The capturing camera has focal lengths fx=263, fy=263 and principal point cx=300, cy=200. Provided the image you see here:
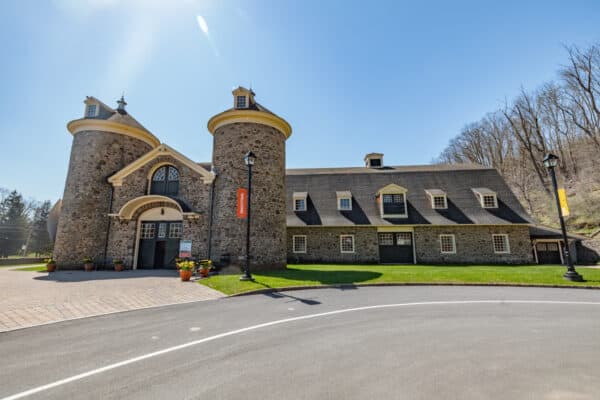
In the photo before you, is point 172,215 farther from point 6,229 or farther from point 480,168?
point 6,229

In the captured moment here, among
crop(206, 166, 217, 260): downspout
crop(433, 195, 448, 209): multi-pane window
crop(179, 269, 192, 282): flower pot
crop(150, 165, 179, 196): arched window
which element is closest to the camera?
crop(179, 269, 192, 282): flower pot

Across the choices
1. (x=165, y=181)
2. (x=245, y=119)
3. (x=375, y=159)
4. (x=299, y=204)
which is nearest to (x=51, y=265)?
(x=165, y=181)

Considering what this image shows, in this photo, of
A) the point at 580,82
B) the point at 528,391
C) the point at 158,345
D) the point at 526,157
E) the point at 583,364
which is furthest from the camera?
the point at 526,157

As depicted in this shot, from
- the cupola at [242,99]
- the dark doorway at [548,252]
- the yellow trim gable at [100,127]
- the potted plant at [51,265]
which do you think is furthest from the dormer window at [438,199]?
the potted plant at [51,265]

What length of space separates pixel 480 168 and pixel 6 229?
65.4m

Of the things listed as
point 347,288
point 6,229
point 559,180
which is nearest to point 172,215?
point 347,288

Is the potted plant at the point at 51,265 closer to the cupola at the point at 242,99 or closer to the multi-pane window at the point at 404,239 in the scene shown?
the cupola at the point at 242,99

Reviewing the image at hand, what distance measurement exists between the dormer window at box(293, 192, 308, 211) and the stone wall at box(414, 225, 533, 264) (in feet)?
31.1

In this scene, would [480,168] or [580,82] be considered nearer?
[480,168]

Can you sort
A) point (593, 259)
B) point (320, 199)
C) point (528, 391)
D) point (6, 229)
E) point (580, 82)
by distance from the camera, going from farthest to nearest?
point (6, 229) → point (580, 82) → point (320, 199) → point (593, 259) → point (528, 391)

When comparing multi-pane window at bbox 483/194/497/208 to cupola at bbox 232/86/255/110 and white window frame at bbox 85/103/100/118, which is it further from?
white window frame at bbox 85/103/100/118

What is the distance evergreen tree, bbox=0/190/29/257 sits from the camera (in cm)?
4067

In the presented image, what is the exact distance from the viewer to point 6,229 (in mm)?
41219

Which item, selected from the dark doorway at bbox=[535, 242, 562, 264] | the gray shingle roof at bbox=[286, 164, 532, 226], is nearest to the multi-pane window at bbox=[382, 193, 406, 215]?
the gray shingle roof at bbox=[286, 164, 532, 226]
